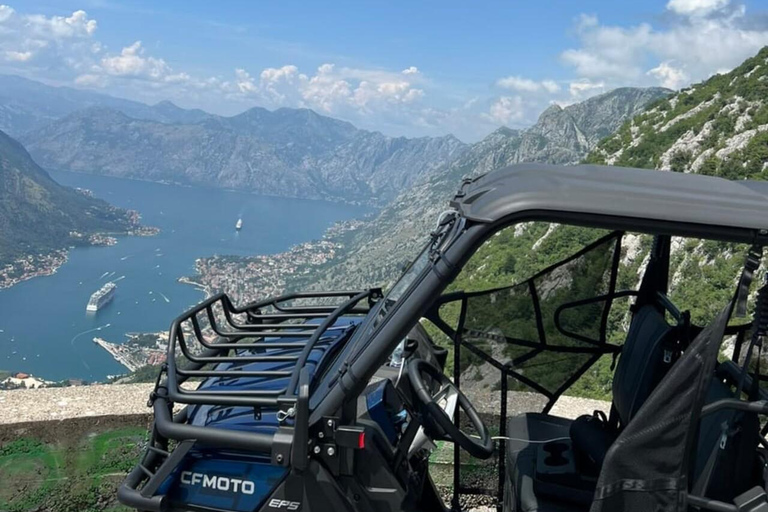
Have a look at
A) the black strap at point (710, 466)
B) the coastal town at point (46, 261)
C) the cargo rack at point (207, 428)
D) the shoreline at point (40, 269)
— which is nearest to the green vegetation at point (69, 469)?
the cargo rack at point (207, 428)

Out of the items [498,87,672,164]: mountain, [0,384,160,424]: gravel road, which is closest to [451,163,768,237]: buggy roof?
[0,384,160,424]: gravel road

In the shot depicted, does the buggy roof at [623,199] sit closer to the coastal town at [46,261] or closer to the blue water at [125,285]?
the blue water at [125,285]

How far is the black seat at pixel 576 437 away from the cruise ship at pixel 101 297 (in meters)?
75.1

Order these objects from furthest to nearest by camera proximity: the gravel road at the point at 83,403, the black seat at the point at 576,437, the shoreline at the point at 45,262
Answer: the shoreline at the point at 45,262, the gravel road at the point at 83,403, the black seat at the point at 576,437

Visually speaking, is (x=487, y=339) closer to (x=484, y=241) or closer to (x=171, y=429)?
(x=484, y=241)

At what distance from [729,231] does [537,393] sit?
1.67m

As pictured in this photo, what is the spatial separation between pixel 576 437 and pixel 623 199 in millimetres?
1680

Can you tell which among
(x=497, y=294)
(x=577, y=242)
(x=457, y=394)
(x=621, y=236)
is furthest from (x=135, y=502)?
(x=577, y=242)

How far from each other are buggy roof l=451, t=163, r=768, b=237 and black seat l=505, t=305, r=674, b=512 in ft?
3.49

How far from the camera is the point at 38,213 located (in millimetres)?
106812

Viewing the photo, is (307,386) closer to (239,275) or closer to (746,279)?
(746,279)

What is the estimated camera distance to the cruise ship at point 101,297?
71819mm

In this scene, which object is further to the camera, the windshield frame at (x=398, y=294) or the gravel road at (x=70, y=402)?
the gravel road at (x=70, y=402)

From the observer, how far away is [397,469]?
2611mm
